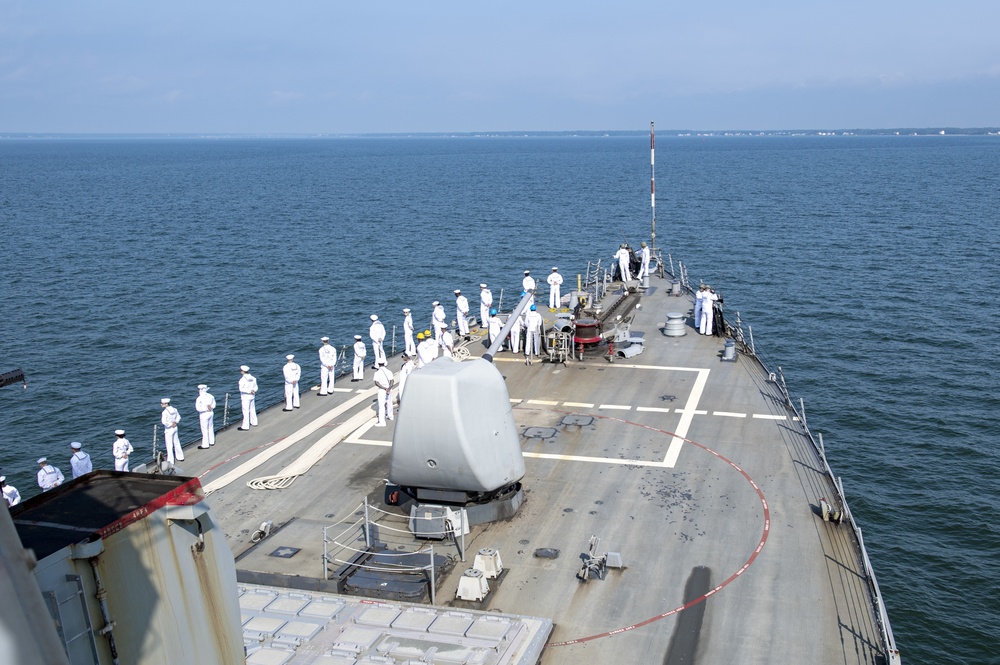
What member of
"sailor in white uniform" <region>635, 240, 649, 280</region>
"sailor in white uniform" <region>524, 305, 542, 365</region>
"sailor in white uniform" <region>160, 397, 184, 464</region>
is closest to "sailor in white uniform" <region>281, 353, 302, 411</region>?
"sailor in white uniform" <region>160, 397, 184, 464</region>

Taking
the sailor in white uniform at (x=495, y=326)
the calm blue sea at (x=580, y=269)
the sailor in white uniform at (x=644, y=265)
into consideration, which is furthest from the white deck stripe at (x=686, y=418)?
the sailor in white uniform at (x=644, y=265)

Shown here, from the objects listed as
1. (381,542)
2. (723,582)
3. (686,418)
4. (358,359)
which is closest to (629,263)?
(358,359)

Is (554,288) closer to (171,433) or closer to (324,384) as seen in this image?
(324,384)

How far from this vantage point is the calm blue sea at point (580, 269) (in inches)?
952

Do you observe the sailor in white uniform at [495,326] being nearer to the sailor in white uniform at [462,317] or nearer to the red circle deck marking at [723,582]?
the sailor in white uniform at [462,317]

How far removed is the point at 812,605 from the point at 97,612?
33.9 feet

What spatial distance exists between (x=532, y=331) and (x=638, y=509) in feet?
36.1

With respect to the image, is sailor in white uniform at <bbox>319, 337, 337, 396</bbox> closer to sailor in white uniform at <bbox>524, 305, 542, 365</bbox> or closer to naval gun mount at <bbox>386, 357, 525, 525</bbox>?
sailor in white uniform at <bbox>524, 305, 542, 365</bbox>

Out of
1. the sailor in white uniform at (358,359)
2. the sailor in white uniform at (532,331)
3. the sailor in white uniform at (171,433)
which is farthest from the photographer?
the sailor in white uniform at (532,331)

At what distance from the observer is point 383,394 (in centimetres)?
2139

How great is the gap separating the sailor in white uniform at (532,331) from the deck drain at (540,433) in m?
5.63

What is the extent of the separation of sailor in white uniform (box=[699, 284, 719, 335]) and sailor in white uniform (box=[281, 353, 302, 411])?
44.2 feet

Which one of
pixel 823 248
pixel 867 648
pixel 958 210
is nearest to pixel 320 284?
pixel 823 248

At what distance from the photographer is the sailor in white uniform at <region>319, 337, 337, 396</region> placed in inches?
943
